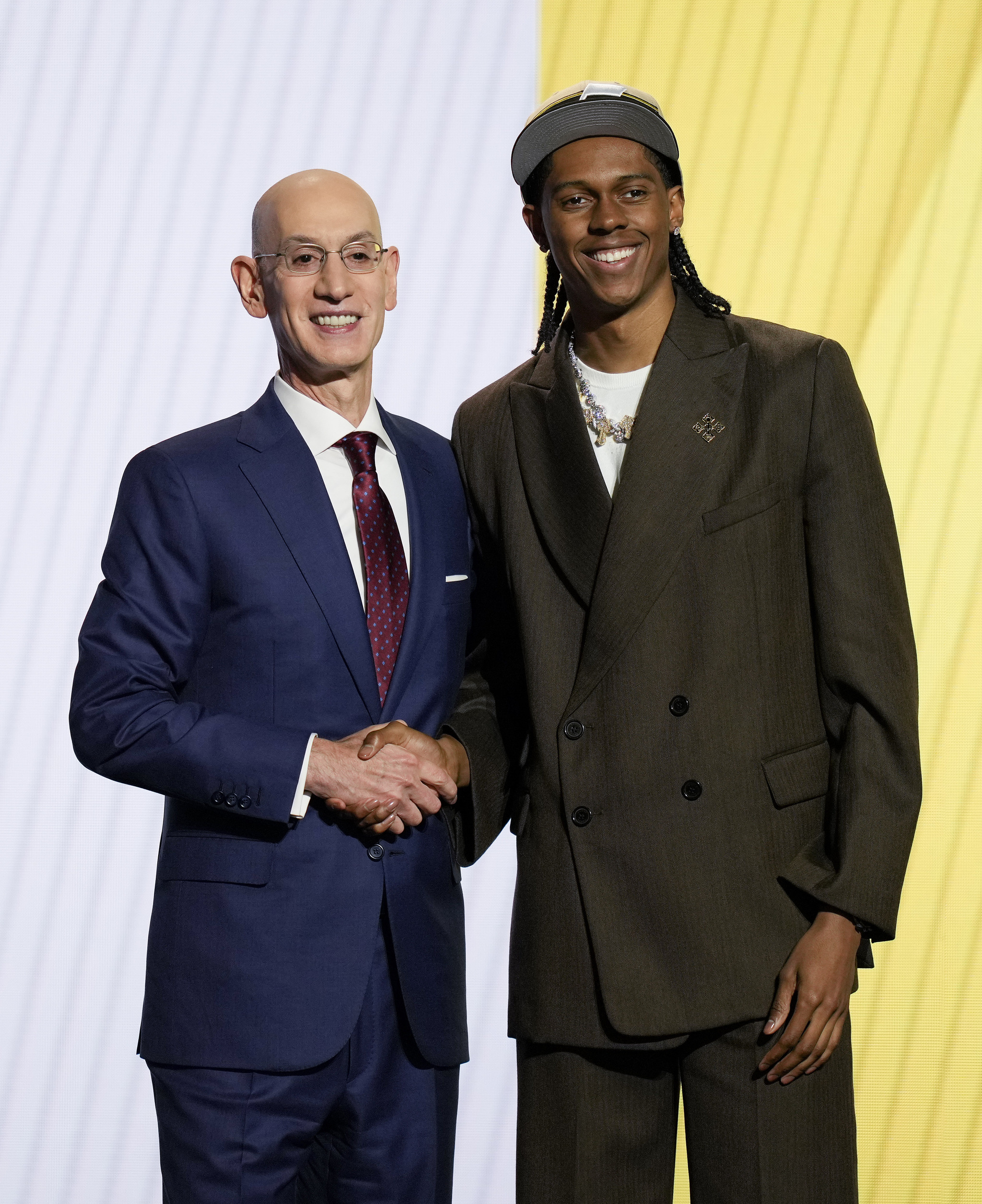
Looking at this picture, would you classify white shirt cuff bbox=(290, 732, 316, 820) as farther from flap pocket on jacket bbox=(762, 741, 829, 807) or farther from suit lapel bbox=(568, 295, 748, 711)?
flap pocket on jacket bbox=(762, 741, 829, 807)

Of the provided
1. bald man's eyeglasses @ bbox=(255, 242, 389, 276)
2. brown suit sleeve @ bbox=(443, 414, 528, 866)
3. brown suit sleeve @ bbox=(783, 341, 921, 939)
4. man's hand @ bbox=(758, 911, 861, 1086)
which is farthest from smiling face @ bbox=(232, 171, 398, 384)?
man's hand @ bbox=(758, 911, 861, 1086)

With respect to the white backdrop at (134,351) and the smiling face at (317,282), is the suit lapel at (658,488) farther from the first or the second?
the white backdrop at (134,351)

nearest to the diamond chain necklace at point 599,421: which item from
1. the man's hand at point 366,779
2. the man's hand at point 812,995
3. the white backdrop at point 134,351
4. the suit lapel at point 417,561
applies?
the suit lapel at point 417,561

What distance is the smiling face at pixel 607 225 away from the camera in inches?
68.7

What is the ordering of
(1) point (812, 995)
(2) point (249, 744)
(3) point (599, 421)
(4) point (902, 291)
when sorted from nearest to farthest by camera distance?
(1) point (812, 995) → (2) point (249, 744) → (3) point (599, 421) → (4) point (902, 291)

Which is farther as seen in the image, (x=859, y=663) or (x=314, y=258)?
(x=314, y=258)

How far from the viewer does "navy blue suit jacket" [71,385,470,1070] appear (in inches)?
67.9

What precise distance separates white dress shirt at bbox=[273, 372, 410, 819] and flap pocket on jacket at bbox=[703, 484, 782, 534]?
401 mm

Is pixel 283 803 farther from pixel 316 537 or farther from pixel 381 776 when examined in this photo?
pixel 316 537

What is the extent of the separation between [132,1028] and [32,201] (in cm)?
175

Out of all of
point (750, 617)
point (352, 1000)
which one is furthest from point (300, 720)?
point (750, 617)

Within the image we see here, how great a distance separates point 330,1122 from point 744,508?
2.95ft

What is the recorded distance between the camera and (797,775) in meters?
1.67

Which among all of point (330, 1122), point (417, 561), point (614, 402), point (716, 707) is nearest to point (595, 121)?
point (614, 402)
